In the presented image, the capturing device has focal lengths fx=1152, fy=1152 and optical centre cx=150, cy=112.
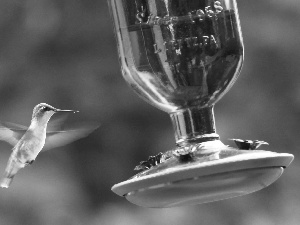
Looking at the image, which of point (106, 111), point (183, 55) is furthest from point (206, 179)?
point (106, 111)

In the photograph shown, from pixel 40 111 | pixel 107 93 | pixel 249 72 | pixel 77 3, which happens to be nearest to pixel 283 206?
pixel 249 72

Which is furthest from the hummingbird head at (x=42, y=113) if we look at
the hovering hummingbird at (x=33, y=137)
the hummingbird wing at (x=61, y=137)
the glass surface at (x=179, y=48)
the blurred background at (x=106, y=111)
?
the blurred background at (x=106, y=111)

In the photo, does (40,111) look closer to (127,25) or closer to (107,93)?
(127,25)

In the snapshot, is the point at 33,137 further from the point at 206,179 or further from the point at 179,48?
the point at 206,179

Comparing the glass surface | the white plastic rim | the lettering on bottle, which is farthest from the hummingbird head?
the white plastic rim

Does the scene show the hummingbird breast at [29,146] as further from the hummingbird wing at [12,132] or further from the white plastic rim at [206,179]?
the white plastic rim at [206,179]

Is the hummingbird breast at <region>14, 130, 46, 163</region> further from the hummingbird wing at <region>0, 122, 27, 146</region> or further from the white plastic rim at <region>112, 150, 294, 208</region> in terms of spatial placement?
the white plastic rim at <region>112, 150, 294, 208</region>
